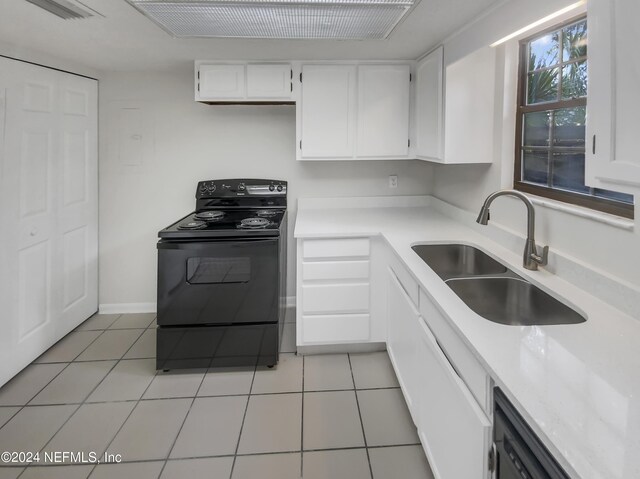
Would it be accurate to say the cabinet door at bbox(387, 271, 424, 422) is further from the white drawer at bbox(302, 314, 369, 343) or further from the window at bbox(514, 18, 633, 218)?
the window at bbox(514, 18, 633, 218)

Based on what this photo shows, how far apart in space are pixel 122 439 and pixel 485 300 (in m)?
1.76

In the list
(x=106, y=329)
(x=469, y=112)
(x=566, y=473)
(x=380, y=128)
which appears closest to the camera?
(x=566, y=473)

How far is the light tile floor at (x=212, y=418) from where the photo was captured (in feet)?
5.84

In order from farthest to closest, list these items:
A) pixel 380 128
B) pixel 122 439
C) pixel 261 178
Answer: pixel 261 178, pixel 380 128, pixel 122 439

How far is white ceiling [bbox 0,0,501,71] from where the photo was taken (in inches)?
75.5

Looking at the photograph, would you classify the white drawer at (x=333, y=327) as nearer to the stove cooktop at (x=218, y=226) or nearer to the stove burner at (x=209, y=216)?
the stove cooktop at (x=218, y=226)

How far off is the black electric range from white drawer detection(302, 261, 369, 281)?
0.19 meters

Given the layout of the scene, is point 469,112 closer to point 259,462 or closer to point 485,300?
point 485,300

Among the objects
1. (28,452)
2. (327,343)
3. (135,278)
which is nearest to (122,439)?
(28,452)

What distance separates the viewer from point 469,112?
91.4 inches

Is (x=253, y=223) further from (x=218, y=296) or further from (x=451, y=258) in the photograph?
(x=451, y=258)

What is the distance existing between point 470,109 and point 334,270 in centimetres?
121

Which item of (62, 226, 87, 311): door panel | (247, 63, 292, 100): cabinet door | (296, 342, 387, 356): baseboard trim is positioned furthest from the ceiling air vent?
(296, 342, 387, 356): baseboard trim

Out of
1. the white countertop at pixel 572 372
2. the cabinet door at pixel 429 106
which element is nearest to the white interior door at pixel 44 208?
the white countertop at pixel 572 372
